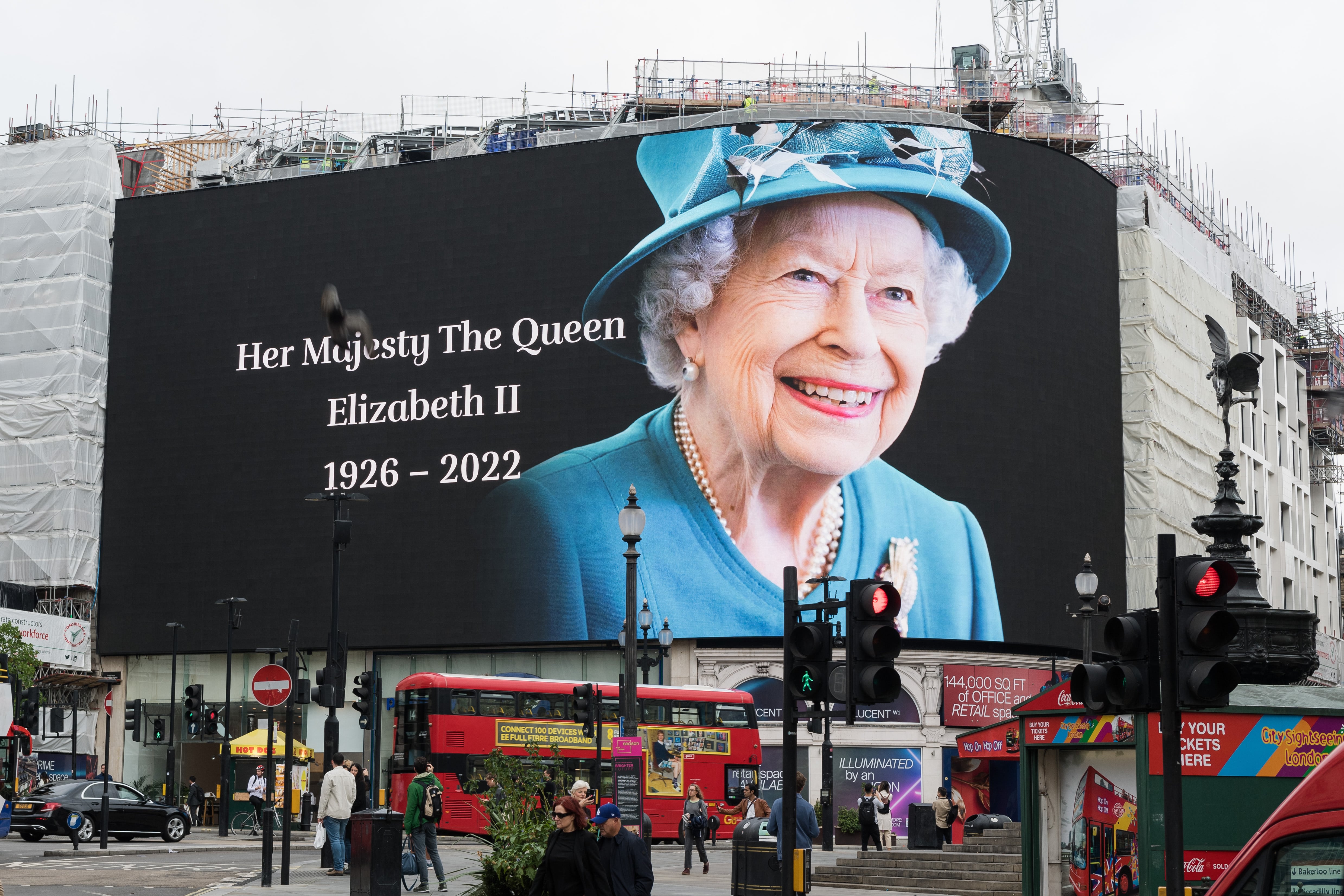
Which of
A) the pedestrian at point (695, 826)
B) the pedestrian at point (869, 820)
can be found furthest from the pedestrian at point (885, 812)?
the pedestrian at point (695, 826)

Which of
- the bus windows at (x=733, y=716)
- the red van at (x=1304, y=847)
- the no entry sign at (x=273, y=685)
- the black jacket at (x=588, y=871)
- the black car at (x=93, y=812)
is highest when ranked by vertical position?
the no entry sign at (x=273, y=685)

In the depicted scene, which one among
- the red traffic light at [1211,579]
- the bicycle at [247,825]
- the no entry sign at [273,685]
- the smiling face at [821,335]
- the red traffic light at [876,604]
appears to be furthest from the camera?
the smiling face at [821,335]

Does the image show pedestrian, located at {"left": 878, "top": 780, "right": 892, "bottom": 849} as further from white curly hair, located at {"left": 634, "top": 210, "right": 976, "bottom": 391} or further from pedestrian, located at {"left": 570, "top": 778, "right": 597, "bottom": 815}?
pedestrian, located at {"left": 570, "top": 778, "right": 597, "bottom": 815}

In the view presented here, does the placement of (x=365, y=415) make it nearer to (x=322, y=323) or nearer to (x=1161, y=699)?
(x=322, y=323)

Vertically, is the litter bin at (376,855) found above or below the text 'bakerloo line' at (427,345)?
below

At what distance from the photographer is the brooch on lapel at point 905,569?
2343 inches

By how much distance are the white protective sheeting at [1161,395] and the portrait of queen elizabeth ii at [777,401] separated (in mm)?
9321

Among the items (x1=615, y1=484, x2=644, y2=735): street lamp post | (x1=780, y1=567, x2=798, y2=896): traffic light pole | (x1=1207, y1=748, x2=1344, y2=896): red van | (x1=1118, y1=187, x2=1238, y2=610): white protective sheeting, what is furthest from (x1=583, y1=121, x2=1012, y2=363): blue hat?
(x1=1207, y1=748, x2=1344, y2=896): red van

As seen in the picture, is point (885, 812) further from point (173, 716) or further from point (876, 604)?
point (876, 604)

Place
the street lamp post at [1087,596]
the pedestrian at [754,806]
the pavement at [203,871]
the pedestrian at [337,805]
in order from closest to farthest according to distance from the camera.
A: the pedestrian at [754,806], the pavement at [203,871], the pedestrian at [337,805], the street lamp post at [1087,596]

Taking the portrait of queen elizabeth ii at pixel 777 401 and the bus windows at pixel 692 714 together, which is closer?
the bus windows at pixel 692 714

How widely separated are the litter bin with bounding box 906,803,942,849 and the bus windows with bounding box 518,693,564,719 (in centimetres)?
1052

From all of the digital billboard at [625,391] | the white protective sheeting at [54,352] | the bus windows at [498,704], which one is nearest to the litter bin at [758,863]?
the bus windows at [498,704]

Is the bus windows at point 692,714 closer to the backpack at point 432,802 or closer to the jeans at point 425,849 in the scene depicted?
the jeans at point 425,849
